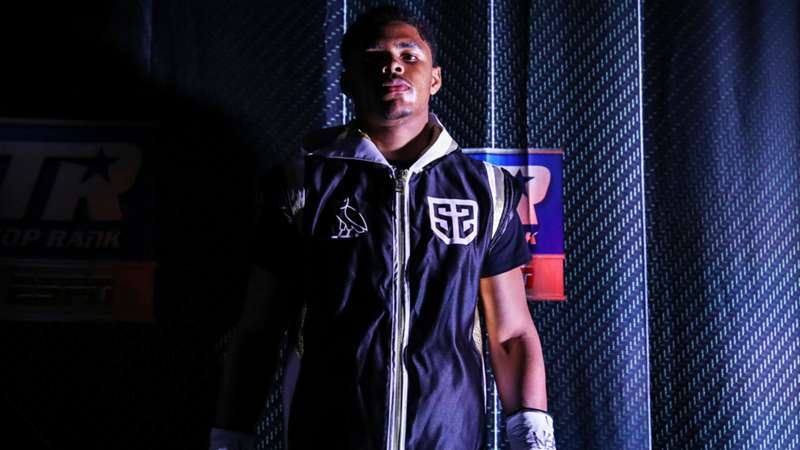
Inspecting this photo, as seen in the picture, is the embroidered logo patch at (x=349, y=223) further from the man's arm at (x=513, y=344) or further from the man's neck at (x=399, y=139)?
the man's arm at (x=513, y=344)

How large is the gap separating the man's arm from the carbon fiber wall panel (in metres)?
0.45

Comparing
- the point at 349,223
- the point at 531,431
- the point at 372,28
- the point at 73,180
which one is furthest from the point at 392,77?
the point at 73,180

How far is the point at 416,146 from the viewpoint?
144 cm

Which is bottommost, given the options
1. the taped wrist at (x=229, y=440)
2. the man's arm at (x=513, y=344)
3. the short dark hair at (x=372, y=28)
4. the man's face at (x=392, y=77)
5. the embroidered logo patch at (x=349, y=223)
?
the taped wrist at (x=229, y=440)

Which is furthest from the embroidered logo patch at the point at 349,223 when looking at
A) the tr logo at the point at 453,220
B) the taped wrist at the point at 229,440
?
the taped wrist at the point at 229,440

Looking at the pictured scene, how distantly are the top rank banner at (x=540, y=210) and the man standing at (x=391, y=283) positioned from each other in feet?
0.81

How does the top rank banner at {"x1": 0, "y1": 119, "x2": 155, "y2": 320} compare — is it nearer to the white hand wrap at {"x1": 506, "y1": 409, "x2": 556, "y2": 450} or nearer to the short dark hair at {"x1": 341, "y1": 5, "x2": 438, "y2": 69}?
the short dark hair at {"x1": 341, "y1": 5, "x2": 438, "y2": 69}

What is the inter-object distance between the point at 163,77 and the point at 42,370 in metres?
0.80

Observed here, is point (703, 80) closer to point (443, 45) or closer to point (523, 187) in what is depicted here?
point (523, 187)

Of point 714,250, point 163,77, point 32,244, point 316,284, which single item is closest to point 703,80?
point 714,250

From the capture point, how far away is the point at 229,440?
4.43 feet

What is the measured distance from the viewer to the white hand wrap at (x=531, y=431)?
1.33 metres

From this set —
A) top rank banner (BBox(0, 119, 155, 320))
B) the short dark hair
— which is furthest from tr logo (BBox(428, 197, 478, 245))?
top rank banner (BBox(0, 119, 155, 320))

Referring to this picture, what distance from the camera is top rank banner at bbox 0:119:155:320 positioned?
1.66 m
